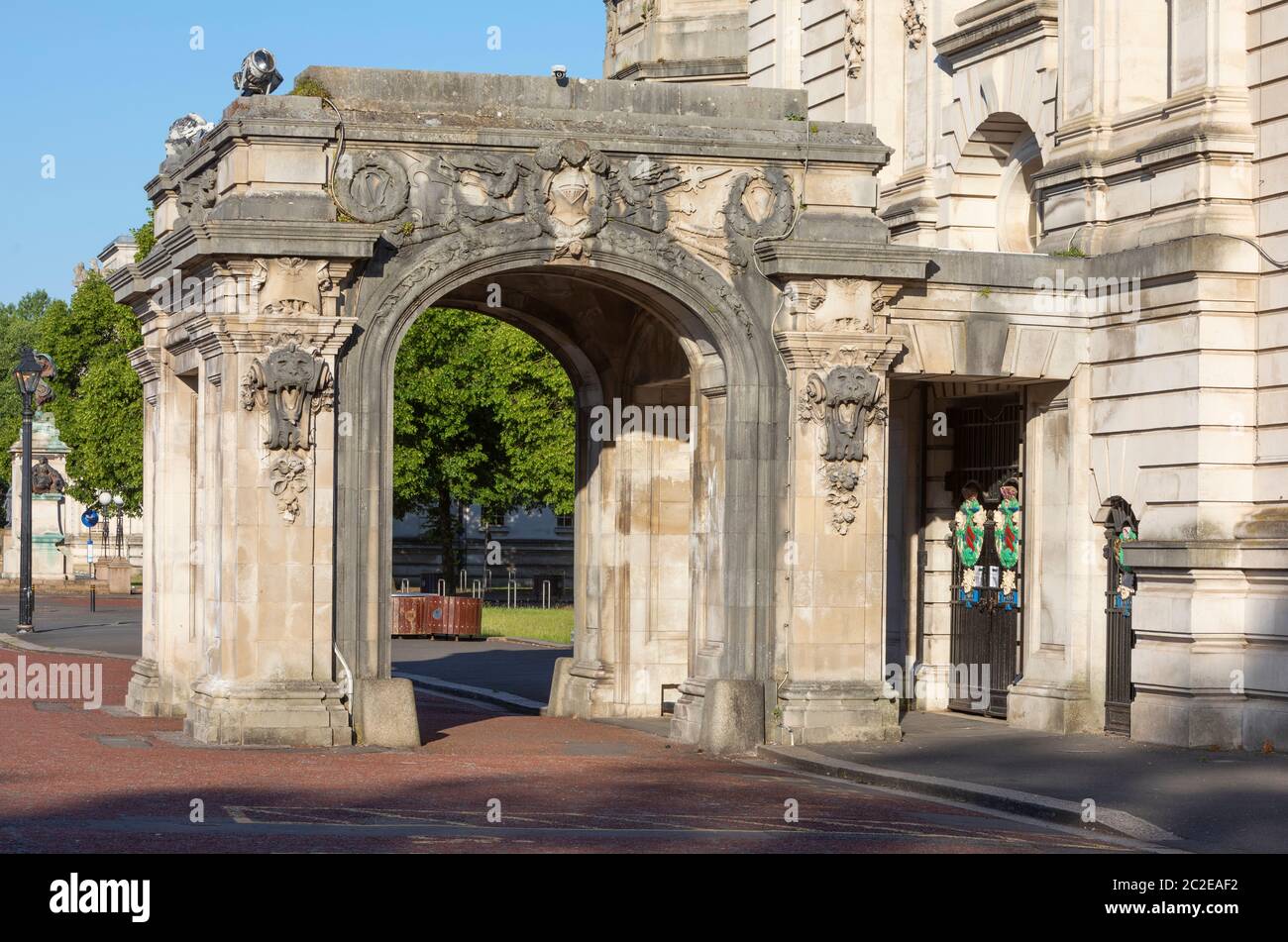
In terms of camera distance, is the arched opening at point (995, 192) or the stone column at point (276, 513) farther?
the arched opening at point (995, 192)

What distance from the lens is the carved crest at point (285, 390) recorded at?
2052 cm

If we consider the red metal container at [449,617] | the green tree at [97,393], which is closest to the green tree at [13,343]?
the green tree at [97,393]

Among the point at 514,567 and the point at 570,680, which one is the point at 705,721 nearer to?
the point at 570,680

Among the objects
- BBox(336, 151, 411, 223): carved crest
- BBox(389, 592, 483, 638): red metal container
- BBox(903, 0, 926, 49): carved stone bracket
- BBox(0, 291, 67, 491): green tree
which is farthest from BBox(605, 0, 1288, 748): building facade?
BBox(0, 291, 67, 491): green tree

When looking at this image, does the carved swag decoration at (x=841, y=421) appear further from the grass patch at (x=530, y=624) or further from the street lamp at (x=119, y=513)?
the street lamp at (x=119, y=513)

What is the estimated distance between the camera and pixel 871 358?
22.1 metres

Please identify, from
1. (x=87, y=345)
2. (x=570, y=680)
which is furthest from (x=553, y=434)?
(x=570, y=680)

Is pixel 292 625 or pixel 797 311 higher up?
pixel 797 311

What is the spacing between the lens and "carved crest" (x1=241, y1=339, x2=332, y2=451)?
20.5 meters

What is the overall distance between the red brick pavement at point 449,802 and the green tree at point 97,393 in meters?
43.4

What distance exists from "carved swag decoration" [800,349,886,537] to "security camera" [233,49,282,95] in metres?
6.21

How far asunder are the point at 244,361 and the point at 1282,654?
10641mm

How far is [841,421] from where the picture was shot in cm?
2191

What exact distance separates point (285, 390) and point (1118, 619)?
30.3 feet
